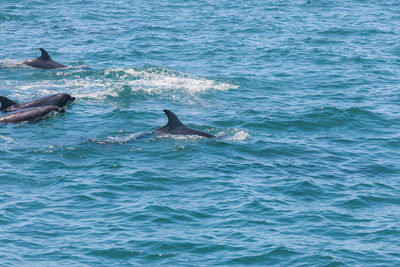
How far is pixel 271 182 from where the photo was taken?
21.4 metres

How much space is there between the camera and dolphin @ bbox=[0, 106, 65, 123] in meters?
27.2

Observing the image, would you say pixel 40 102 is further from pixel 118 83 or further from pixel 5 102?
pixel 118 83

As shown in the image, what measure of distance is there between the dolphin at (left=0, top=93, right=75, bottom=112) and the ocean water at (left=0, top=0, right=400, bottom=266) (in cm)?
78

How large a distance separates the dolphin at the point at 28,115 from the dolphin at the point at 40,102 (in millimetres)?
686

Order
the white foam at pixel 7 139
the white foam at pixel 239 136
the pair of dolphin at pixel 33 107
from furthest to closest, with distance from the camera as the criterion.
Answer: the pair of dolphin at pixel 33 107, the white foam at pixel 239 136, the white foam at pixel 7 139

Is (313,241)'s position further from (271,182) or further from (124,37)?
(124,37)

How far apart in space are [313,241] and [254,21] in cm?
3171

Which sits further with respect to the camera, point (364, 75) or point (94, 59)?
point (94, 59)

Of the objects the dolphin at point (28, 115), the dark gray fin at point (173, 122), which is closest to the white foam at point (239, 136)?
the dark gray fin at point (173, 122)

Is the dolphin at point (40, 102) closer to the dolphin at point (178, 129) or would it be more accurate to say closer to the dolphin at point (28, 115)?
the dolphin at point (28, 115)

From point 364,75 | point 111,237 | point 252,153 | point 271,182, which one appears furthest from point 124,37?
point 111,237

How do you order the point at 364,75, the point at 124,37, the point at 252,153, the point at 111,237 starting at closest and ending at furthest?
the point at 111,237 < the point at 252,153 < the point at 364,75 < the point at 124,37

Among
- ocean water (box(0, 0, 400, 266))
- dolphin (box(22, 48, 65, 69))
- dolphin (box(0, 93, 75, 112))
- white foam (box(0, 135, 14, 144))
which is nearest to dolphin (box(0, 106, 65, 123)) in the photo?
ocean water (box(0, 0, 400, 266))

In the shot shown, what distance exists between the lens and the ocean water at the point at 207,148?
688 inches
